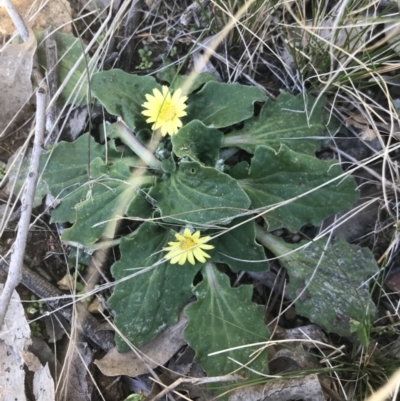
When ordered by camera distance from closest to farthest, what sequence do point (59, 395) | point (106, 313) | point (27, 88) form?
point (59, 395), point (106, 313), point (27, 88)

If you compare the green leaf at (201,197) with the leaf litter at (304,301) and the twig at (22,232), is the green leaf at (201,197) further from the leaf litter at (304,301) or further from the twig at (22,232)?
the twig at (22,232)

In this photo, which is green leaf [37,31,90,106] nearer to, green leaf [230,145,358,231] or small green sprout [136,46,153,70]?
small green sprout [136,46,153,70]

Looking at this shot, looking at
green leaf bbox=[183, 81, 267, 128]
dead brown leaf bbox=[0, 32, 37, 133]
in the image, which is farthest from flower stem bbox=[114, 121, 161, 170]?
dead brown leaf bbox=[0, 32, 37, 133]

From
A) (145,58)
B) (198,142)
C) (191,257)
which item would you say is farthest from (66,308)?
(145,58)

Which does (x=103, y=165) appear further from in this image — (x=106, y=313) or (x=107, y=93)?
(x=106, y=313)

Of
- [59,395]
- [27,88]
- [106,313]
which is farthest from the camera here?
[27,88]

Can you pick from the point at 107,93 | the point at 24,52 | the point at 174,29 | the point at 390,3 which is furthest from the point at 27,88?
the point at 390,3

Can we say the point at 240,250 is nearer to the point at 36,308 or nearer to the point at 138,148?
the point at 138,148
